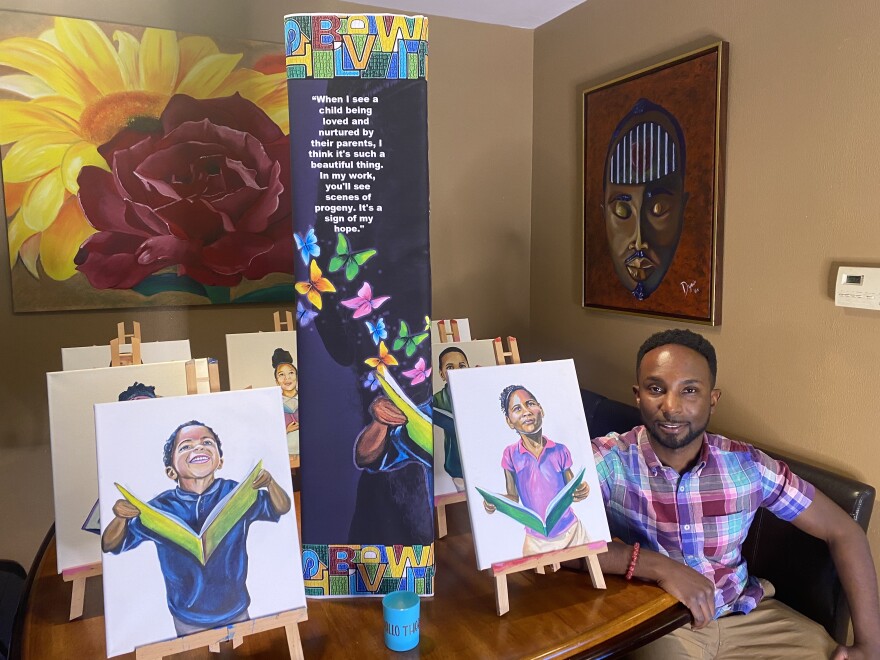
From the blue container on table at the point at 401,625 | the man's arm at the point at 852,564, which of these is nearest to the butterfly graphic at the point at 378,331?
the blue container on table at the point at 401,625

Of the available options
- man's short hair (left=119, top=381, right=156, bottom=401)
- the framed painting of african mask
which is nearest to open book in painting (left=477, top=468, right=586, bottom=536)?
man's short hair (left=119, top=381, right=156, bottom=401)

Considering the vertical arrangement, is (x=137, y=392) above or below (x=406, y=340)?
below

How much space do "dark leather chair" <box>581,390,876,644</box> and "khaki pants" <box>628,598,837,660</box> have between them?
7 cm

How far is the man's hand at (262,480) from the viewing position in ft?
3.54

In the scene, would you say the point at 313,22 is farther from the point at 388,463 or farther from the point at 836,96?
the point at 836,96

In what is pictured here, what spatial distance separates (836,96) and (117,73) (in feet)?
7.65

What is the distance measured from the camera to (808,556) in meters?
1.62

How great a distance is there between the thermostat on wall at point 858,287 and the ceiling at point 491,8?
1632 millimetres

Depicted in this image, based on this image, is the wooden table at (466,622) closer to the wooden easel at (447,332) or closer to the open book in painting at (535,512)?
the open book in painting at (535,512)

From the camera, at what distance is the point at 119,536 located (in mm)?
989

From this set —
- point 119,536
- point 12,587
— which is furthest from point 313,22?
point 12,587

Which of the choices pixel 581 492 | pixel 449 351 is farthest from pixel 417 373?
pixel 449 351

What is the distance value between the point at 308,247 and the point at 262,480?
436 mm
